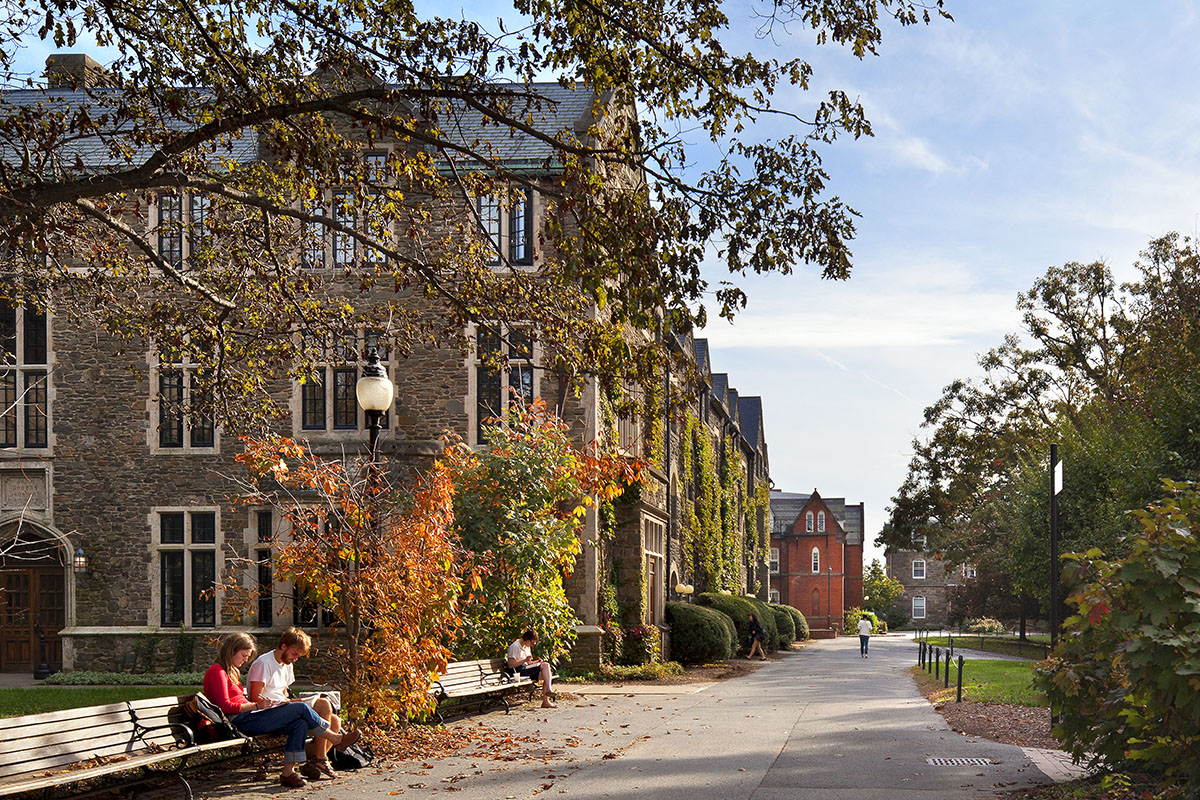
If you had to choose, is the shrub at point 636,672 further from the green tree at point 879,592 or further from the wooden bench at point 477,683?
the green tree at point 879,592

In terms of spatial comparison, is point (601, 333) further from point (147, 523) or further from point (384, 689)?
point (147, 523)

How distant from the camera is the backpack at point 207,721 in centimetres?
1021

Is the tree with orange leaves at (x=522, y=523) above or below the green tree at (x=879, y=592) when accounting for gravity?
above

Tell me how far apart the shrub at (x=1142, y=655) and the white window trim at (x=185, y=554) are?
19649mm

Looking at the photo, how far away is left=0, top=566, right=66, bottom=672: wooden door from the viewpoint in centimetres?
2625

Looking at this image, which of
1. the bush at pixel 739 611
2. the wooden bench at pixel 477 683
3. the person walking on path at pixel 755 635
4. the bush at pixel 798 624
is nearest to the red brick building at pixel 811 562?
the bush at pixel 798 624

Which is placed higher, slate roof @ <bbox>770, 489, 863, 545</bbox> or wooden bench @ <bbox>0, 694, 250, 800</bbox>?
wooden bench @ <bbox>0, 694, 250, 800</bbox>

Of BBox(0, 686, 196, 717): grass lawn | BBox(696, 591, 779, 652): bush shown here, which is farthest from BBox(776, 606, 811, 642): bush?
BBox(0, 686, 196, 717): grass lawn

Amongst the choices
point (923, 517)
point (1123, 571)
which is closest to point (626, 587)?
point (1123, 571)

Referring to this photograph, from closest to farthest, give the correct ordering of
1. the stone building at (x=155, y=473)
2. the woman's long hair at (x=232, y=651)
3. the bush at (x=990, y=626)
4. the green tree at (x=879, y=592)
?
1. the woman's long hair at (x=232, y=651)
2. the stone building at (x=155, y=473)
3. the bush at (x=990, y=626)
4. the green tree at (x=879, y=592)

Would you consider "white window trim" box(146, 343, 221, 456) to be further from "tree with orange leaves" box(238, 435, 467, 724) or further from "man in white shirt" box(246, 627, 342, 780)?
"man in white shirt" box(246, 627, 342, 780)

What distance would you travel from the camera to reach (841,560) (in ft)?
283

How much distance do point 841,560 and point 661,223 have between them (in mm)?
79024

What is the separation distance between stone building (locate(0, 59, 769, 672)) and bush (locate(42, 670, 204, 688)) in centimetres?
58
